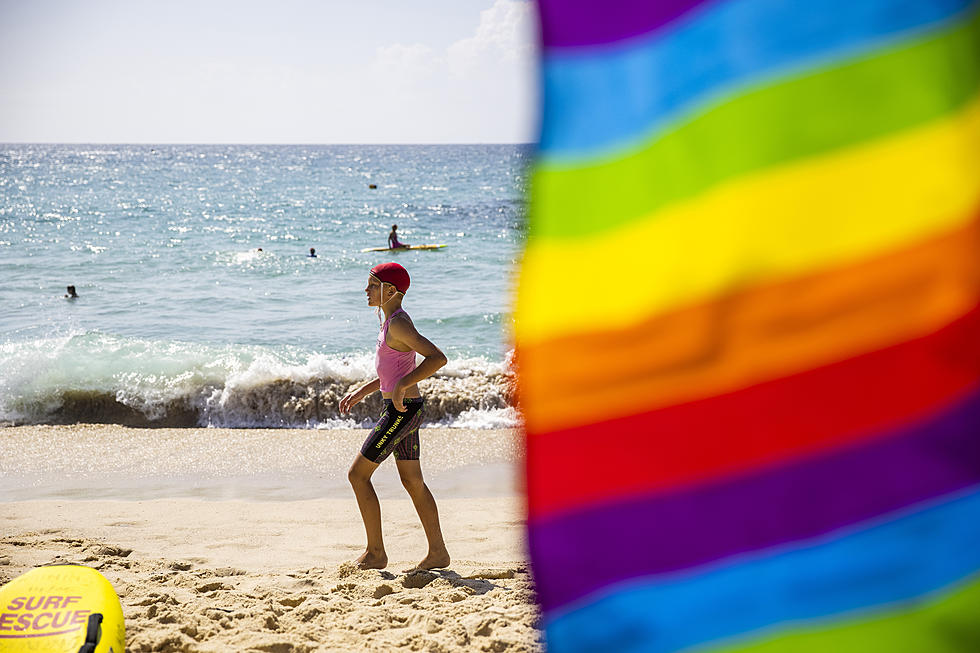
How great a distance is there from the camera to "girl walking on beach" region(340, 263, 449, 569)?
4812 millimetres

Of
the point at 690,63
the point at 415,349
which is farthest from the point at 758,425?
the point at 415,349

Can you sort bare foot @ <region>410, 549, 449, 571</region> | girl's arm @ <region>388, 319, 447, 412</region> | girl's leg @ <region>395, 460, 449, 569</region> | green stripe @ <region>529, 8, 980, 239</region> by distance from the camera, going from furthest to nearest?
1. bare foot @ <region>410, 549, 449, 571</region>
2. girl's leg @ <region>395, 460, 449, 569</region>
3. girl's arm @ <region>388, 319, 447, 412</region>
4. green stripe @ <region>529, 8, 980, 239</region>

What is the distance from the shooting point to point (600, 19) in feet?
2.51

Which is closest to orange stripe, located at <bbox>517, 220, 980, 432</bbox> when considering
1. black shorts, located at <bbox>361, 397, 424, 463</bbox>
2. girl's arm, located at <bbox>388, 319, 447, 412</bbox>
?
girl's arm, located at <bbox>388, 319, 447, 412</bbox>

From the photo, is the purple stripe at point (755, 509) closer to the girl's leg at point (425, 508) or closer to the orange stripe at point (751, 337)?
the orange stripe at point (751, 337)

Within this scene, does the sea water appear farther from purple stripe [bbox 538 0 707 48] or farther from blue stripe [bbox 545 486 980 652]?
blue stripe [bbox 545 486 980 652]

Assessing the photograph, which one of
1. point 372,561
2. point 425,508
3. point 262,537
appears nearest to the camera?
point 425,508

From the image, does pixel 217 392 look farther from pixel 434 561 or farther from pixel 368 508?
pixel 434 561

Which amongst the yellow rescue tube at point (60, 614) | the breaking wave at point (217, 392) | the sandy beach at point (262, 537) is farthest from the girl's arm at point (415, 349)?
the breaking wave at point (217, 392)

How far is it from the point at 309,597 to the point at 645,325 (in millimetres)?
4178

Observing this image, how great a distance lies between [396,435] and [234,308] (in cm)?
1406

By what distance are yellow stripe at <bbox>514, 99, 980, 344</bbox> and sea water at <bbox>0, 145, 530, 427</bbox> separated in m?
0.09

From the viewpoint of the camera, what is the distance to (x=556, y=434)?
29.5 inches

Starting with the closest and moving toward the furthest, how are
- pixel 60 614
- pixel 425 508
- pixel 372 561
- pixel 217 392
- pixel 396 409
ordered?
pixel 60 614, pixel 396 409, pixel 425 508, pixel 372 561, pixel 217 392
